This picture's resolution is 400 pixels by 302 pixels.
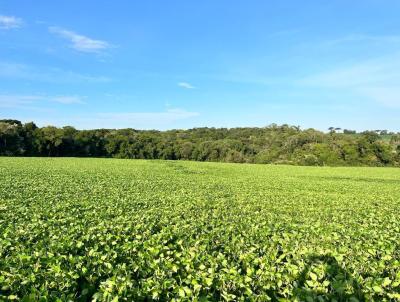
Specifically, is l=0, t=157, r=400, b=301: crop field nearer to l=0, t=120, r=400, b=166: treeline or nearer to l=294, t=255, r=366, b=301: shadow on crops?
l=294, t=255, r=366, b=301: shadow on crops

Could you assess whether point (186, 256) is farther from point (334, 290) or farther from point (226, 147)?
point (226, 147)

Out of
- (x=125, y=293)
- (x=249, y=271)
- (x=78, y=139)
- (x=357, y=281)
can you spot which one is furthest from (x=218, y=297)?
(x=78, y=139)

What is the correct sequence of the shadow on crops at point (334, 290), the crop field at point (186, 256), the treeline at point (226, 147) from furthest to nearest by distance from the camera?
the treeline at point (226, 147)
the crop field at point (186, 256)
the shadow on crops at point (334, 290)

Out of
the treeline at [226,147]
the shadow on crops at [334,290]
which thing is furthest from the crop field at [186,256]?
the treeline at [226,147]

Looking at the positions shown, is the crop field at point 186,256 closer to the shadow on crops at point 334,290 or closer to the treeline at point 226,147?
the shadow on crops at point 334,290

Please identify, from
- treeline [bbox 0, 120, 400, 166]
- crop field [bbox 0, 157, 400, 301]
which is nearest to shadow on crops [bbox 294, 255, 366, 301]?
crop field [bbox 0, 157, 400, 301]

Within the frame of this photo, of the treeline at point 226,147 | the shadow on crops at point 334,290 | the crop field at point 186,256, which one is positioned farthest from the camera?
the treeline at point 226,147

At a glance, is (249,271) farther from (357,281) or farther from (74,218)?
(74,218)

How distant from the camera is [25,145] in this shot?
91.8 m

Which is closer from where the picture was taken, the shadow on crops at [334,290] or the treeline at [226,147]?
the shadow on crops at [334,290]

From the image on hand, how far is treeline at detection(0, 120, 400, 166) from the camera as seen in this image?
324 ft

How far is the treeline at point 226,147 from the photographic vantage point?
9862 centimetres

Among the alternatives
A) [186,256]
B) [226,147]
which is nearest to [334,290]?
[186,256]

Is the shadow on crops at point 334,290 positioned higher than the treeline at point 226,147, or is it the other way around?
the treeline at point 226,147
